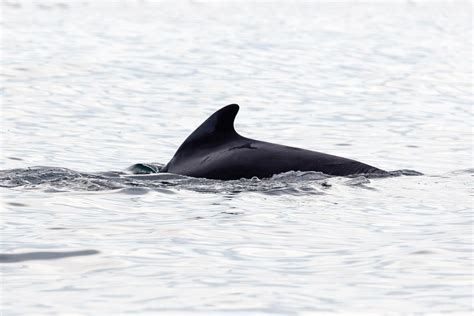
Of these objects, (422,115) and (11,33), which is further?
(11,33)

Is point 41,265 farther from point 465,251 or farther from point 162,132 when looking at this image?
point 162,132

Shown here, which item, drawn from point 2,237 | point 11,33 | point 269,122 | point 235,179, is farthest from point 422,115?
point 11,33

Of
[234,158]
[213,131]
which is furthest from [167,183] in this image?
[213,131]

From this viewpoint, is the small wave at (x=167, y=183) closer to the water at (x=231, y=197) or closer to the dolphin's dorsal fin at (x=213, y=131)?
the water at (x=231, y=197)

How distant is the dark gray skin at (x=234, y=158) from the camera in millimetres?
12820

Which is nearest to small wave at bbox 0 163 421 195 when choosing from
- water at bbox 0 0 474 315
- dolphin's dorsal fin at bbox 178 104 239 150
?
water at bbox 0 0 474 315

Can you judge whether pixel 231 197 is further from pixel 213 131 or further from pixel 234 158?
pixel 213 131

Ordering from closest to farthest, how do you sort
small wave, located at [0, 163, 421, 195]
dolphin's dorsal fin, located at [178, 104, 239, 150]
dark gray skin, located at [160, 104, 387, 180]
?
small wave, located at [0, 163, 421, 195] → dark gray skin, located at [160, 104, 387, 180] → dolphin's dorsal fin, located at [178, 104, 239, 150]

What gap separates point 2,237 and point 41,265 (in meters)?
1.11

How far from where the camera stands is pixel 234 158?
12992mm

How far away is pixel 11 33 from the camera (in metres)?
46.2

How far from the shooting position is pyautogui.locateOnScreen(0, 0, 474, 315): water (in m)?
8.09

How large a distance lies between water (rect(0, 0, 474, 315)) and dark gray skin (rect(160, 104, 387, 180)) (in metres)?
0.22

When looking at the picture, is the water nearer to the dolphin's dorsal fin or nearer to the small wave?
the small wave
